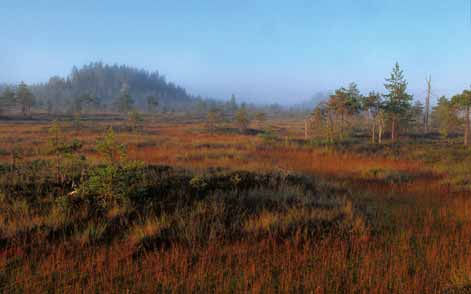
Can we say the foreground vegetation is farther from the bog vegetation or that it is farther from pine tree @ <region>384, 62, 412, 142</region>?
pine tree @ <region>384, 62, 412, 142</region>

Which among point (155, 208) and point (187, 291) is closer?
point (187, 291)

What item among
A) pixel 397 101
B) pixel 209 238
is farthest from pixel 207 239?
pixel 397 101

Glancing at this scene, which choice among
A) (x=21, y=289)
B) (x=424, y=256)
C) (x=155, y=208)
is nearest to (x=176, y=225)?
(x=155, y=208)

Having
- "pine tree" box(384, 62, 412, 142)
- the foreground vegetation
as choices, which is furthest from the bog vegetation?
"pine tree" box(384, 62, 412, 142)

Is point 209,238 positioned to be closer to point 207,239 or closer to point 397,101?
point 207,239

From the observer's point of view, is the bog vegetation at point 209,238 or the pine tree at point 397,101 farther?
the pine tree at point 397,101

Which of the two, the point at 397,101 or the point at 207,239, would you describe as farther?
the point at 397,101

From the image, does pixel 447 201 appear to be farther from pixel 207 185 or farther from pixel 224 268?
pixel 224 268

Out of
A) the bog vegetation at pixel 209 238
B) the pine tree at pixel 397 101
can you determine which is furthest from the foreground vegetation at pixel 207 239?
the pine tree at pixel 397 101

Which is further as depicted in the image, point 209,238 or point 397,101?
point 397,101

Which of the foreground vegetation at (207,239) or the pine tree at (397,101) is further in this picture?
the pine tree at (397,101)

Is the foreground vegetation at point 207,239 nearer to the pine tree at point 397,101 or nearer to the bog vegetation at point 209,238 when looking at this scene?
the bog vegetation at point 209,238

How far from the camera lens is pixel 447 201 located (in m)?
7.08

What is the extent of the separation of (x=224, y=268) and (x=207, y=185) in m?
3.33
